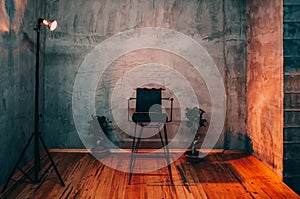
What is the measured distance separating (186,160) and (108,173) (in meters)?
1.21

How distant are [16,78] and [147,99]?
5.68 feet

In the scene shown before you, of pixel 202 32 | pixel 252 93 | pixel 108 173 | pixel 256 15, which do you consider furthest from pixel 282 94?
pixel 108 173

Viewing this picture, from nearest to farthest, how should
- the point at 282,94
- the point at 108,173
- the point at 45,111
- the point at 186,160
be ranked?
1. the point at 282,94
2. the point at 108,173
3. the point at 186,160
4. the point at 45,111

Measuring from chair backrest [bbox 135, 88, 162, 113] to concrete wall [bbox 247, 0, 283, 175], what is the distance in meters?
1.50

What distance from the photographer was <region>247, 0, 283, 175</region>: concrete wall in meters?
3.31

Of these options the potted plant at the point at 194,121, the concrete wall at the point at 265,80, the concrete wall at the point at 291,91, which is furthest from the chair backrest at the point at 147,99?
the concrete wall at the point at 291,91

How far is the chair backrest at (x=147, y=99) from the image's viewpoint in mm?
3797

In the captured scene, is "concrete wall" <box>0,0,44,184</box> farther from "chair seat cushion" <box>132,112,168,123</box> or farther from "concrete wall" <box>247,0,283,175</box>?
"concrete wall" <box>247,0,283,175</box>

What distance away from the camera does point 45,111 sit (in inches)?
174

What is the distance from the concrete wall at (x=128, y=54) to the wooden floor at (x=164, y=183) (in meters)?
0.91

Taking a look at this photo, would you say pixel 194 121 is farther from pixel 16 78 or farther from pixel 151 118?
pixel 16 78

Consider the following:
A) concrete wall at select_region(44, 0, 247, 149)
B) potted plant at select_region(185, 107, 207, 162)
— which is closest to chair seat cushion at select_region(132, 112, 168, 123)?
potted plant at select_region(185, 107, 207, 162)

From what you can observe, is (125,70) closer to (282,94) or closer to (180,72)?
(180,72)

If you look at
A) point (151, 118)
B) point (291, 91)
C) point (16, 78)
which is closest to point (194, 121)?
point (151, 118)
